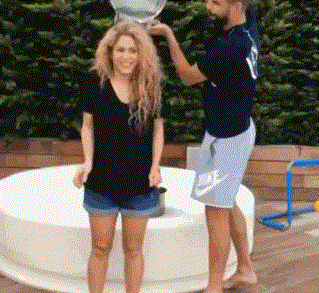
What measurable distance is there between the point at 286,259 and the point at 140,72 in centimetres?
178

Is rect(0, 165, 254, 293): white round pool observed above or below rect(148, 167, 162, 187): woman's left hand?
below

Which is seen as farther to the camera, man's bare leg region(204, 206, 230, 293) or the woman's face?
man's bare leg region(204, 206, 230, 293)

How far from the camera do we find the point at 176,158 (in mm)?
4422

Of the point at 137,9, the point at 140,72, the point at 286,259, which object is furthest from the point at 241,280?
the point at 137,9

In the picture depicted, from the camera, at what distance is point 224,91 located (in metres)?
2.22

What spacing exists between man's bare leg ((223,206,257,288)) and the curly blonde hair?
879 mm

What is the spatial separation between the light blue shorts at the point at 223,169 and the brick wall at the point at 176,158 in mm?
2057

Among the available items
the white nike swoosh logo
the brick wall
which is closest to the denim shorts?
the white nike swoosh logo

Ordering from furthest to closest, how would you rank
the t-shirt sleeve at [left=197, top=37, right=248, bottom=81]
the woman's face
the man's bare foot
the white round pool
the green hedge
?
the green hedge → the man's bare foot → the white round pool → the t-shirt sleeve at [left=197, top=37, right=248, bottom=81] → the woman's face

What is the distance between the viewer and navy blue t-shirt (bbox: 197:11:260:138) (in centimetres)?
215

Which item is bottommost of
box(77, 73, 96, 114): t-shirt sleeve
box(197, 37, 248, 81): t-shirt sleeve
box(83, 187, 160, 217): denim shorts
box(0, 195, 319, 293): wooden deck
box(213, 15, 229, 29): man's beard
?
box(0, 195, 319, 293): wooden deck

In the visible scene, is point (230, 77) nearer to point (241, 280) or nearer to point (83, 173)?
point (83, 173)

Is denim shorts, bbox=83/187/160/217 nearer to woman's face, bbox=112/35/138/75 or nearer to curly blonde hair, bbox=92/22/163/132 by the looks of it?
curly blonde hair, bbox=92/22/163/132

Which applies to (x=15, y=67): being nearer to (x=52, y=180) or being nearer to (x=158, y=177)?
(x=52, y=180)
